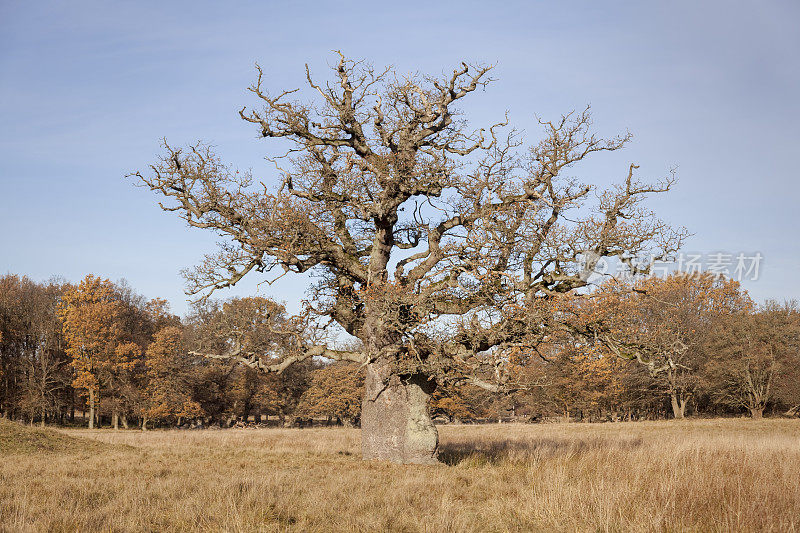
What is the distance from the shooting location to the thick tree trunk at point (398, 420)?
1719 cm

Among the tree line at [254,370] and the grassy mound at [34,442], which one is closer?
the grassy mound at [34,442]

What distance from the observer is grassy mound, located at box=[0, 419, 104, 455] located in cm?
1925

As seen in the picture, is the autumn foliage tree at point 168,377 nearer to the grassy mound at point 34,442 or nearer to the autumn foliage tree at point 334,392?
the autumn foliage tree at point 334,392

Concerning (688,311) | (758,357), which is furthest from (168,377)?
(758,357)

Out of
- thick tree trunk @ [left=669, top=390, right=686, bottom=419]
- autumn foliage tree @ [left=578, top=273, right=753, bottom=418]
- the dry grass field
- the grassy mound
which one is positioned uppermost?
autumn foliage tree @ [left=578, top=273, right=753, bottom=418]

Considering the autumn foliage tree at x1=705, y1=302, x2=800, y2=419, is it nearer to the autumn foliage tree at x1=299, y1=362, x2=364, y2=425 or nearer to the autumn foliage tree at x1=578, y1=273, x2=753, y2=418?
the autumn foliage tree at x1=578, y1=273, x2=753, y2=418

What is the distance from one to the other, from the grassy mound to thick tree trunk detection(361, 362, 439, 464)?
11596 millimetres

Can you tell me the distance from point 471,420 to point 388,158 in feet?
214

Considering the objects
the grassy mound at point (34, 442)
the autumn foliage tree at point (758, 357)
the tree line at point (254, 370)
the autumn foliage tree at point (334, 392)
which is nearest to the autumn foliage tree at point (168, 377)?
the tree line at point (254, 370)

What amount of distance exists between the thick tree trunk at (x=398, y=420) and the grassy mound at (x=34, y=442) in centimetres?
1160

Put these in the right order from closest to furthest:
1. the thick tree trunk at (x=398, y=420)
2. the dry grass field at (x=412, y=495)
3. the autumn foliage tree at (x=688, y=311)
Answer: the dry grass field at (x=412, y=495) < the thick tree trunk at (x=398, y=420) < the autumn foliage tree at (x=688, y=311)

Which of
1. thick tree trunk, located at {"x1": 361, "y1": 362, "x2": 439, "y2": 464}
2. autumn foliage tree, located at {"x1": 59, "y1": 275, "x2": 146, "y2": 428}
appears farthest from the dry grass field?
autumn foliage tree, located at {"x1": 59, "y1": 275, "x2": 146, "y2": 428}

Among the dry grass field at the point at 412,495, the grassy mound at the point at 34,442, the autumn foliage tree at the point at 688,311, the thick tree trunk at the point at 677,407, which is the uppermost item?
the autumn foliage tree at the point at 688,311

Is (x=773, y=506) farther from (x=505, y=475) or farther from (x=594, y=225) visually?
(x=594, y=225)
